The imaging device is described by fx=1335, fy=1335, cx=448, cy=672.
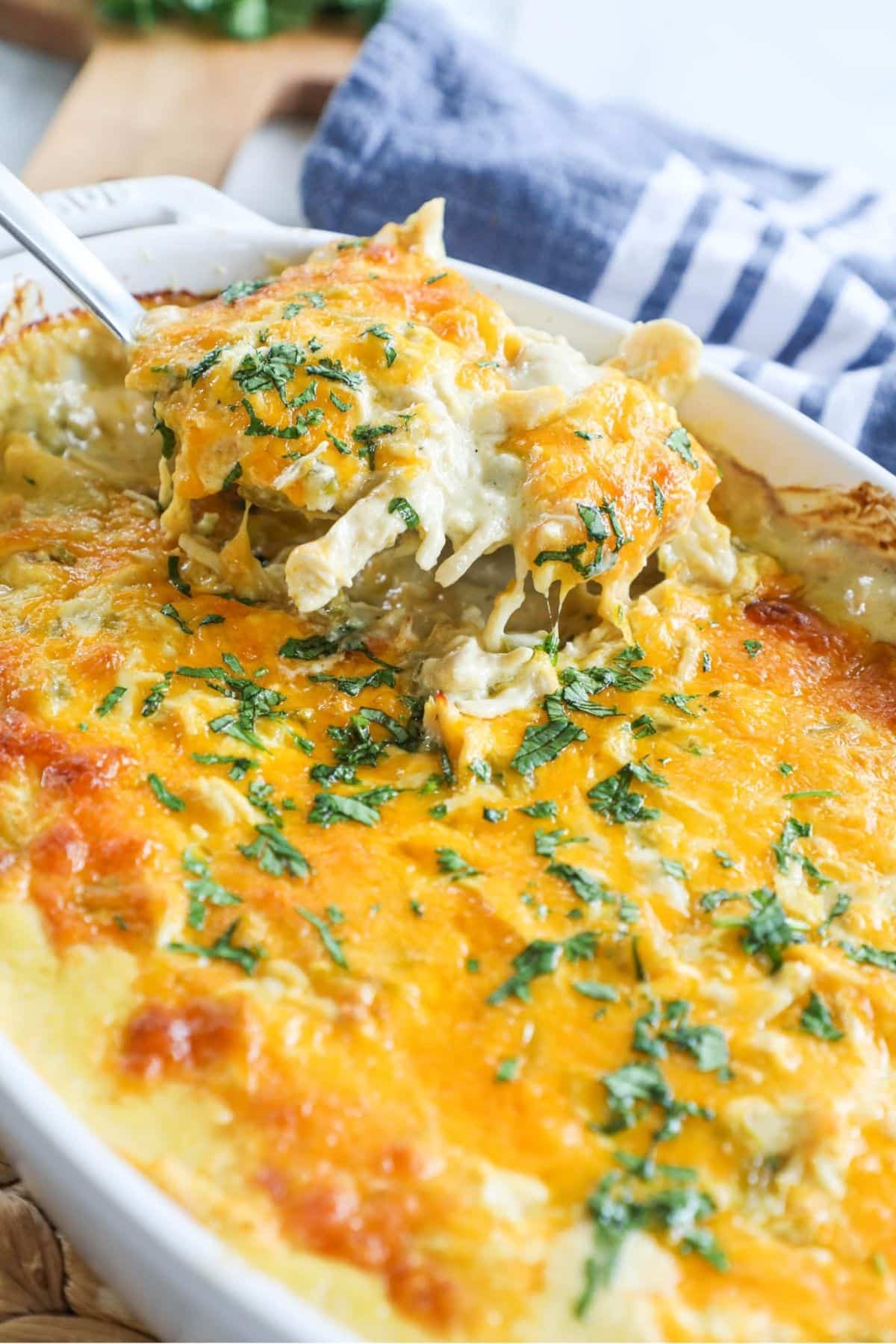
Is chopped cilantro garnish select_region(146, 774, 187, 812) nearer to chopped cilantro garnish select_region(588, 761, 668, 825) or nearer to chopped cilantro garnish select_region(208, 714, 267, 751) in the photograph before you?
chopped cilantro garnish select_region(208, 714, 267, 751)

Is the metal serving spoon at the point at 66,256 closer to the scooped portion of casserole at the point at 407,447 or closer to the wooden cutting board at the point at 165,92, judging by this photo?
the scooped portion of casserole at the point at 407,447

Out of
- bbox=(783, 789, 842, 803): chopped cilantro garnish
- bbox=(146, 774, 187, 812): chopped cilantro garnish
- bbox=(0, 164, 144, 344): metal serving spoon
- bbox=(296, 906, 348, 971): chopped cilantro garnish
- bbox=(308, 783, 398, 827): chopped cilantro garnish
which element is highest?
bbox=(0, 164, 144, 344): metal serving spoon

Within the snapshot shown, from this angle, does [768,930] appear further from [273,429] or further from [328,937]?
[273,429]

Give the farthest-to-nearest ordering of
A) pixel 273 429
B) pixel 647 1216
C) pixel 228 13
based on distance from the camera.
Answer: pixel 228 13 < pixel 273 429 < pixel 647 1216

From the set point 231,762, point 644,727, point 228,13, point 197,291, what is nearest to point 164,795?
point 231,762

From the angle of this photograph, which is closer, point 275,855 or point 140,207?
point 275,855

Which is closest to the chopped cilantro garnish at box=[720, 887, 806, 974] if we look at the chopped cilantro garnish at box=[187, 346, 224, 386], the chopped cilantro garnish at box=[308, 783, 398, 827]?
the chopped cilantro garnish at box=[308, 783, 398, 827]
